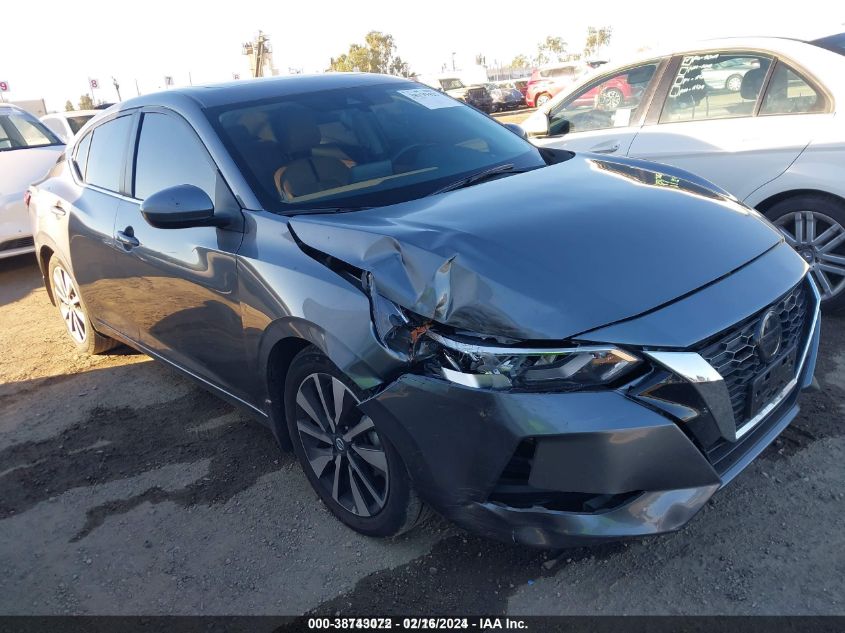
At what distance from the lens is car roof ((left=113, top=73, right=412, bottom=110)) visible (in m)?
3.50

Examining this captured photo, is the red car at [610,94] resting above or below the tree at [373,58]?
above

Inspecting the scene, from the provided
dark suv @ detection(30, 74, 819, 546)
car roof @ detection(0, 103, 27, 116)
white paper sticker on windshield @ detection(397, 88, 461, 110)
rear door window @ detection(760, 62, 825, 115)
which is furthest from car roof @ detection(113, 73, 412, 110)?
car roof @ detection(0, 103, 27, 116)

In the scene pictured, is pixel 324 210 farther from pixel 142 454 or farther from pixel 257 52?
pixel 257 52

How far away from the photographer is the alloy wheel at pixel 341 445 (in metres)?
2.60

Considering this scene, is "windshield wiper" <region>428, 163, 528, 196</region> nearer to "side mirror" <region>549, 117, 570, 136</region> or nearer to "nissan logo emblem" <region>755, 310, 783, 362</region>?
"nissan logo emblem" <region>755, 310, 783, 362</region>

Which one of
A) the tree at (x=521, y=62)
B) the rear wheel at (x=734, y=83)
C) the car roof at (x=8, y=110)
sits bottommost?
the tree at (x=521, y=62)

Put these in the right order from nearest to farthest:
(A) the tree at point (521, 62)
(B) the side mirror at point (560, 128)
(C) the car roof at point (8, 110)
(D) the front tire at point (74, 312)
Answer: (D) the front tire at point (74, 312) < (B) the side mirror at point (560, 128) < (C) the car roof at point (8, 110) < (A) the tree at point (521, 62)

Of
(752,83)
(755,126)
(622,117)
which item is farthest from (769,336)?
(622,117)

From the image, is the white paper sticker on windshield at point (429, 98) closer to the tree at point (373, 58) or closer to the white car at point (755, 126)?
the white car at point (755, 126)

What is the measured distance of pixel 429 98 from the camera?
3926 millimetres

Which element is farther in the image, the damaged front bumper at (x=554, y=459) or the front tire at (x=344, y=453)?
the front tire at (x=344, y=453)

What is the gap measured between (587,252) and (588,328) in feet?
1.23

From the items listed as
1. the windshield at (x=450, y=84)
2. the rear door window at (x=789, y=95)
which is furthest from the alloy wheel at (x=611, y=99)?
the windshield at (x=450, y=84)

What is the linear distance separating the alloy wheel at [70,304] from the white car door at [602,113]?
3500 mm
